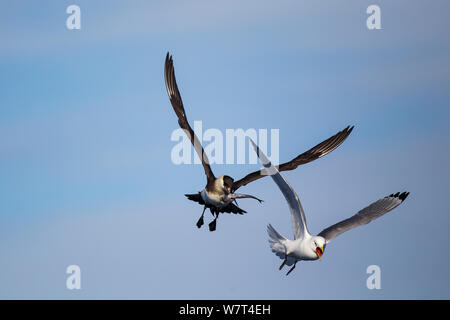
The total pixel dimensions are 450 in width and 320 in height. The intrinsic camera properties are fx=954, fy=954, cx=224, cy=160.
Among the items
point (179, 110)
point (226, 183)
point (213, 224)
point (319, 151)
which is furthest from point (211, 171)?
point (319, 151)

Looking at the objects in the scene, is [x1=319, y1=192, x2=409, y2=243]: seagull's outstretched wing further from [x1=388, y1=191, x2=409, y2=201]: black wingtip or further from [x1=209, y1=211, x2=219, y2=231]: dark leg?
[x1=209, y1=211, x2=219, y2=231]: dark leg

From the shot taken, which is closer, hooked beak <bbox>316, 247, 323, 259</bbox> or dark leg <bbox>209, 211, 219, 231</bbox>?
hooked beak <bbox>316, 247, 323, 259</bbox>

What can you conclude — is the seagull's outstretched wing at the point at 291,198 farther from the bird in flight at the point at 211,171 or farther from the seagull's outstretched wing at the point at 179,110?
the seagull's outstretched wing at the point at 179,110

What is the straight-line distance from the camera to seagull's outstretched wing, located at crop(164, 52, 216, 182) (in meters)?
38.3

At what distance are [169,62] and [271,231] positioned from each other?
10.1m

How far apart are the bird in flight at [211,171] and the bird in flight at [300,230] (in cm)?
261

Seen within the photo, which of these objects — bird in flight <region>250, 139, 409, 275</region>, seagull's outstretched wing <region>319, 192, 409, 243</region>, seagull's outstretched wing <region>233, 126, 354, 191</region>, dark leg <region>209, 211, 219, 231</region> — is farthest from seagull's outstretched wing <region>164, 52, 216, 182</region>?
seagull's outstretched wing <region>319, 192, 409, 243</region>

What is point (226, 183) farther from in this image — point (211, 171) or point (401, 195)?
point (401, 195)

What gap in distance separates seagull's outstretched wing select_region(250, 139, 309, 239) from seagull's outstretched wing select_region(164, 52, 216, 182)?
4.75 m

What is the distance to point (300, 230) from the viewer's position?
34656mm

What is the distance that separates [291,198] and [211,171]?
18.3 ft
